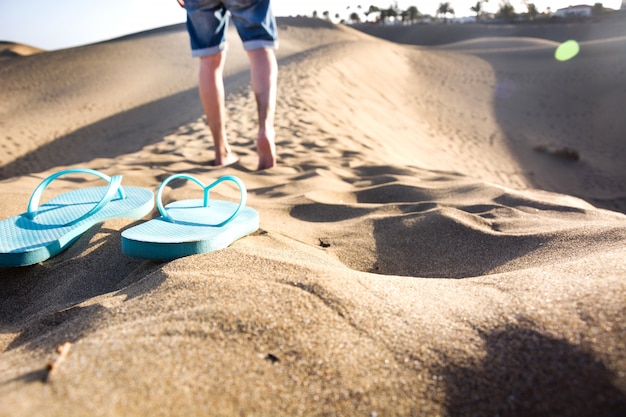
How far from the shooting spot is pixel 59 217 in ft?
6.07

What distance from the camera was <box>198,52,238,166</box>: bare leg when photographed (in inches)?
120

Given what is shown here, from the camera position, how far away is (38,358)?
2.99 feet

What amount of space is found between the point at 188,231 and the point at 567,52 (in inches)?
448

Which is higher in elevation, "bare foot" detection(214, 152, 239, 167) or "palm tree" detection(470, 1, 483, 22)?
"palm tree" detection(470, 1, 483, 22)

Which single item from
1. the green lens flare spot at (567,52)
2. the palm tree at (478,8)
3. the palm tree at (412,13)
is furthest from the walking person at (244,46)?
the palm tree at (478,8)

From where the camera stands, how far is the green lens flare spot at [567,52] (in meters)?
10.1

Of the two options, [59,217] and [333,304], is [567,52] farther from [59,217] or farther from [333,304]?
[333,304]

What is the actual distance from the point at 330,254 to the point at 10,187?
1.81 metres

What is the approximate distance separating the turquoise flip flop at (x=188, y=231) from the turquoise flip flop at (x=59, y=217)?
21cm

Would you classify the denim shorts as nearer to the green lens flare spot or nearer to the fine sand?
the fine sand

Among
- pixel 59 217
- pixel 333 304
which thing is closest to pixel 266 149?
pixel 59 217

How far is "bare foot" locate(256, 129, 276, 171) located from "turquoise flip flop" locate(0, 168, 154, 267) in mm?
913

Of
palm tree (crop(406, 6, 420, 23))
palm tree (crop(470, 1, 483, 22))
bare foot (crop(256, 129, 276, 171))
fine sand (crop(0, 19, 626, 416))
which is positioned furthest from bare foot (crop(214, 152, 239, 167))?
palm tree (crop(470, 1, 483, 22))

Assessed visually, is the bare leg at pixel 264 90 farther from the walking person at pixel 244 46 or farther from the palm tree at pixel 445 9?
the palm tree at pixel 445 9
